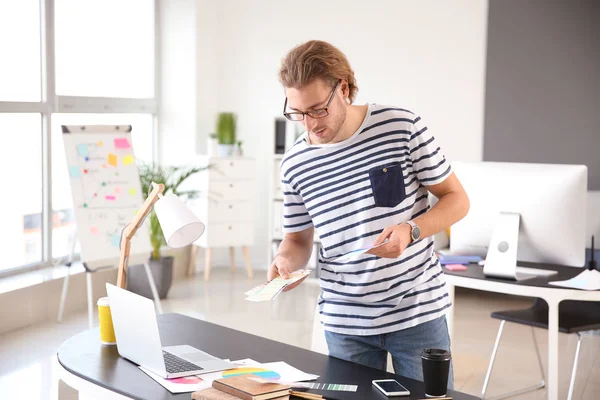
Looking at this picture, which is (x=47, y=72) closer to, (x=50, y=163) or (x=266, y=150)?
(x=50, y=163)

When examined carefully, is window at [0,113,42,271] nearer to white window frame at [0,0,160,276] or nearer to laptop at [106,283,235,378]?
white window frame at [0,0,160,276]

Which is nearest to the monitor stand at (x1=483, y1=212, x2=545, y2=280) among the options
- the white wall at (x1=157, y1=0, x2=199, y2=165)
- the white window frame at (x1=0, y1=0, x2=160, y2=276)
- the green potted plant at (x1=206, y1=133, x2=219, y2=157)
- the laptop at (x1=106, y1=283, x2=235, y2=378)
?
the laptop at (x1=106, y1=283, x2=235, y2=378)

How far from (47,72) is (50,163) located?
69cm

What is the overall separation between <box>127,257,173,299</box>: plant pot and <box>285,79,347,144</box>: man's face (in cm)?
412

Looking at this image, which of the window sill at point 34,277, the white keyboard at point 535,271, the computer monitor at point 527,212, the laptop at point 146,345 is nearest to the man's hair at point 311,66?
the laptop at point 146,345

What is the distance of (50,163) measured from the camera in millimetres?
6027

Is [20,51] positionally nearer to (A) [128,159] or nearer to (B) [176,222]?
(A) [128,159]

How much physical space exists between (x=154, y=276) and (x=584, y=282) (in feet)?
11.9

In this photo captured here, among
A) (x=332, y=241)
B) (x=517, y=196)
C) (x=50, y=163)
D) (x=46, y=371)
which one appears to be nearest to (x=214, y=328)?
(x=332, y=241)

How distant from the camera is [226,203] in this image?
6965 mm

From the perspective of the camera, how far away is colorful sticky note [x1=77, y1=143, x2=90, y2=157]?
5.34 m

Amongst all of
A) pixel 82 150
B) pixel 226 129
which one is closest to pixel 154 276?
pixel 82 150

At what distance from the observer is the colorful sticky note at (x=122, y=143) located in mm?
5555

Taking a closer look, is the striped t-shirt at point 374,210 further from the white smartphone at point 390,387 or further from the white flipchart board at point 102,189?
the white flipchart board at point 102,189
